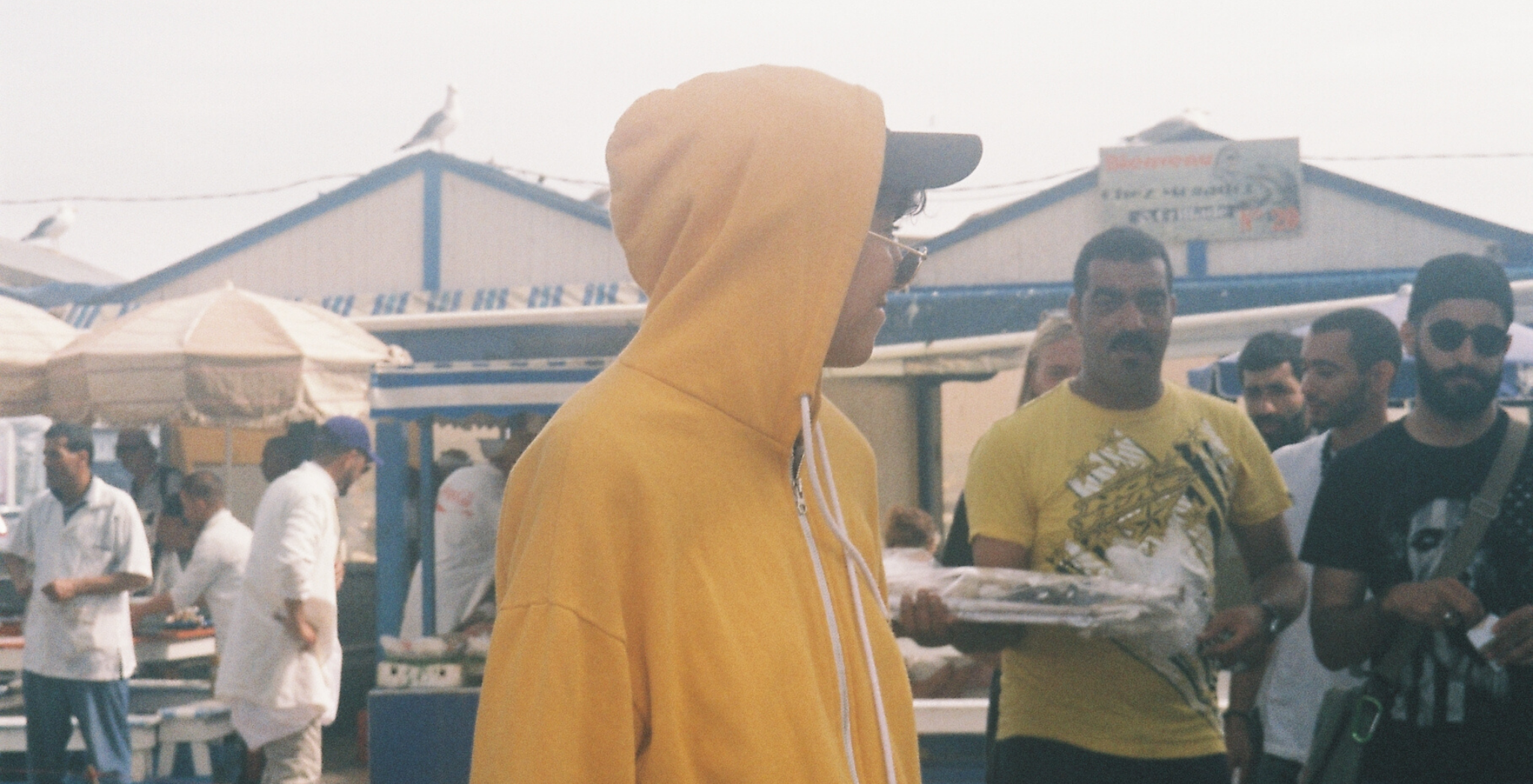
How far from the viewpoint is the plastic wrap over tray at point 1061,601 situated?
9.43ft

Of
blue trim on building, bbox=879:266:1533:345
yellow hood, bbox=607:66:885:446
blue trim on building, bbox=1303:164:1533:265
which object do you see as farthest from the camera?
blue trim on building, bbox=1303:164:1533:265

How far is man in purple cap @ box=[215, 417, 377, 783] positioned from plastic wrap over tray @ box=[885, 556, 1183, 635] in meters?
4.01

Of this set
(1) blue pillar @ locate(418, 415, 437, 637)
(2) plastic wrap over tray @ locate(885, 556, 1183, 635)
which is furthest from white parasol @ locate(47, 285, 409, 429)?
(2) plastic wrap over tray @ locate(885, 556, 1183, 635)

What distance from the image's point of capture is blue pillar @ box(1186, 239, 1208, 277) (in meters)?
17.4

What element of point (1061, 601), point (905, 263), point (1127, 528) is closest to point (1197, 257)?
point (1127, 528)

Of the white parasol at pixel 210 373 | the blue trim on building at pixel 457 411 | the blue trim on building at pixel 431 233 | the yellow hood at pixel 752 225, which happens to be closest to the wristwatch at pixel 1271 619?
the yellow hood at pixel 752 225

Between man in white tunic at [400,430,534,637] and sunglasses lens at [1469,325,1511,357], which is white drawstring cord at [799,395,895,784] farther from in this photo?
man in white tunic at [400,430,534,637]

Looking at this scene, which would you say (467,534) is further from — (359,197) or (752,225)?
(359,197)

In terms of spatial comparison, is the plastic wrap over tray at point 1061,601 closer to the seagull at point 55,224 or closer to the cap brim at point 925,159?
the cap brim at point 925,159

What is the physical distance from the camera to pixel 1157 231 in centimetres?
1762

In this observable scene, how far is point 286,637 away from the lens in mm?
6242

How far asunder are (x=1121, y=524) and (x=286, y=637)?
4321 mm

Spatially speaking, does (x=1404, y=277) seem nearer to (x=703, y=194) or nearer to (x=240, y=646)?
(x=240, y=646)

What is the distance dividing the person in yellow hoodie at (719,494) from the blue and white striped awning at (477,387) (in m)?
5.45
